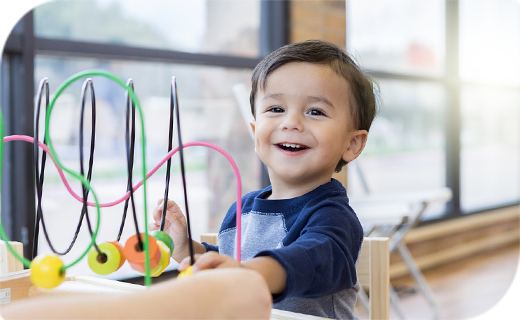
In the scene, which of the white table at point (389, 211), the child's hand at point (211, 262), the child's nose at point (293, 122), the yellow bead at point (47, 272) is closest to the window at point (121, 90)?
the white table at point (389, 211)

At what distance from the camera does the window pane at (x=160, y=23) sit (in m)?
1.62

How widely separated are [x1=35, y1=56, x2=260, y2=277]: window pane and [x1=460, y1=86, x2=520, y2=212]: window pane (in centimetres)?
199

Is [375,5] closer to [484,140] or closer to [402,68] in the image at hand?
[402,68]

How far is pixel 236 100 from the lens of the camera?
215 cm

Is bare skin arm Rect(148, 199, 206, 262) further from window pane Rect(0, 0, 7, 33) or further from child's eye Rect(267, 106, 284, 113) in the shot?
window pane Rect(0, 0, 7, 33)

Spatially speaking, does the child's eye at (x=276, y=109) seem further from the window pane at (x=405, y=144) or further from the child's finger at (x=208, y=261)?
the window pane at (x=405, y=144)

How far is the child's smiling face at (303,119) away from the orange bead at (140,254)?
1.16 ft

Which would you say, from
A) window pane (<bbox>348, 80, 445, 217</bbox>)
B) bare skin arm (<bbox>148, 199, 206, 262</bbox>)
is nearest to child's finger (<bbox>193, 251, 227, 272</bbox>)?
bare skin arm (<bbox>148, 199, 206, 262</bbox>)

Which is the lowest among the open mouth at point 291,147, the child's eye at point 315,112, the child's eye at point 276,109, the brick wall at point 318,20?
the open mouth at point 291,147

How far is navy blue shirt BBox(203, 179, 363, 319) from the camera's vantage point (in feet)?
1.79

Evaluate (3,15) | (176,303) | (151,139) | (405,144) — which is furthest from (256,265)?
(405,144)

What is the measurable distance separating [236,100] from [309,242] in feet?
5.27

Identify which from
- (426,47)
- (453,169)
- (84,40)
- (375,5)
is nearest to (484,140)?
(453,169)

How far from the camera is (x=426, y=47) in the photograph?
322cm
